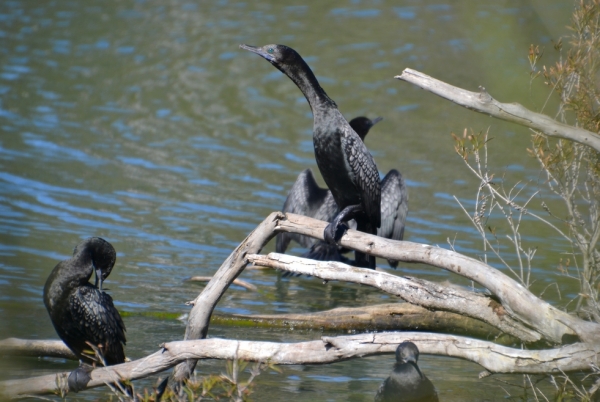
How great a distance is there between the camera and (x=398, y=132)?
43.4 ft

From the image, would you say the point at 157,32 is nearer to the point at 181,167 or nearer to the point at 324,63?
the point at 324,63

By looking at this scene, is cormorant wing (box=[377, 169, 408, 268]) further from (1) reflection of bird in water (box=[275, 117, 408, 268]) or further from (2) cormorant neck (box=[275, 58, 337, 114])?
(2) cormorant neck (box=[275, 58, 337, 114])

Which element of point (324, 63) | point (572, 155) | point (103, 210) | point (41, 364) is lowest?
point (41, 364)

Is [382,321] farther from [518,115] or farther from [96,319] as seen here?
[518,115]

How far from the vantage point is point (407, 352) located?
396 centimetres

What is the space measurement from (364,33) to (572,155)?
41.6 feet

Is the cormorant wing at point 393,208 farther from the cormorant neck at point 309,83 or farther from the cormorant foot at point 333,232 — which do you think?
the cormorant foot at point 333,232

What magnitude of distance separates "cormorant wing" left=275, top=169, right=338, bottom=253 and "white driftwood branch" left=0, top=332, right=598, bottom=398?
4043 mm

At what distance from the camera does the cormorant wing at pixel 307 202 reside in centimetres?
800

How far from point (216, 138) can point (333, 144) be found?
8227mm

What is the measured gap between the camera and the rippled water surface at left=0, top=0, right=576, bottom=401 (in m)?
5.73

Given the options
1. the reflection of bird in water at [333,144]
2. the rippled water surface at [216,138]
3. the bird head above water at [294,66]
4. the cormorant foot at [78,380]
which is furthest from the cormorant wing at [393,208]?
the cormorant foot at [78,380]

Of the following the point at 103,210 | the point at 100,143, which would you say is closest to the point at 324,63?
the point at 100,143

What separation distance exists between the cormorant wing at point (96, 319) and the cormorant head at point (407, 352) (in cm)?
163
